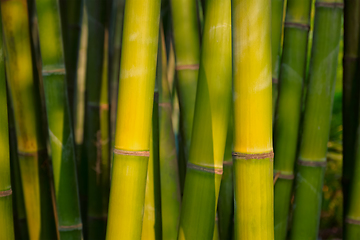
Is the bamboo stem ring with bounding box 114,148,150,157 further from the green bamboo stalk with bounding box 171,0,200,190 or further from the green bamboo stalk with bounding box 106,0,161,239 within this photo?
the green bamboo stalk with bounding box 171,0,200,190

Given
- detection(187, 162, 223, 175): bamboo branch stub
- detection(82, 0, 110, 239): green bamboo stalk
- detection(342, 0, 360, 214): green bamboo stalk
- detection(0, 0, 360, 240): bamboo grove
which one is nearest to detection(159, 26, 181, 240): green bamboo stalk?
detection(0, 0, 360, 240): bamboo grove

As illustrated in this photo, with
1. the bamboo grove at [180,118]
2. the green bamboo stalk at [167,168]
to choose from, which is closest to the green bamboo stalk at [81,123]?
the bamboo grove at [180,118]

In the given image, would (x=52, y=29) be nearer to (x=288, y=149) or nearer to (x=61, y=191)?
(x=61, y=191)

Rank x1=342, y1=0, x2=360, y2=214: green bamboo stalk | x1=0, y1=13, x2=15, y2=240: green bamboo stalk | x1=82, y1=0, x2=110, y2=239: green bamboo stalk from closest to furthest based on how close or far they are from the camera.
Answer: x1=0, y1=13, x2=15, y2=240: green bamboo stalk
x1=342, y1=0, x2=360, y2=214: green bamboo stalk
x1=82, y1=0, x2=110, y2=239: green bamboo stalk

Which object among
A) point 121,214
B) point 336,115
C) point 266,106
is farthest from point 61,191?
point 336,115

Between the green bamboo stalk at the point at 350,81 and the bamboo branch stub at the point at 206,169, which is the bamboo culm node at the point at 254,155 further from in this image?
the green bamboo stalk at the point at 350,81

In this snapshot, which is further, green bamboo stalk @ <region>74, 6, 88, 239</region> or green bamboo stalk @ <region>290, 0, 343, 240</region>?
green bamboo stalk @ <region>74, 6, 88, 239</region>
